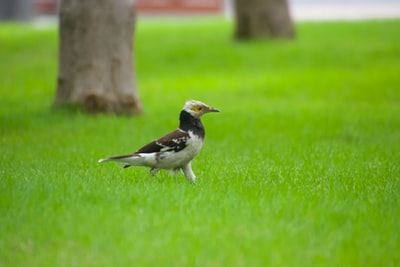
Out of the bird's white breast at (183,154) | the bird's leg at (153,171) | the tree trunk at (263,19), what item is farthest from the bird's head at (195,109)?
the tree trunk at (263,19)

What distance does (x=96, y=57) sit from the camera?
1455 cm

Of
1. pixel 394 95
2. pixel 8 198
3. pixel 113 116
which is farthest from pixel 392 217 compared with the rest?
pixel 394 95

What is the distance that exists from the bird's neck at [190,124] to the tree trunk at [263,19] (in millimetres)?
15800

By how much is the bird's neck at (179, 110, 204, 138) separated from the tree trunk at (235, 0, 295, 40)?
15.8 m

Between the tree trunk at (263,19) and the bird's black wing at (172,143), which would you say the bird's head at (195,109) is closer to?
the bird's black wing at (172,143)

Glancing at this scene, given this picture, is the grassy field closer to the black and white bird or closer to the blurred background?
the black and white bird

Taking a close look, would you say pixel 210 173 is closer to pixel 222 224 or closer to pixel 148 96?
pixel 222 224

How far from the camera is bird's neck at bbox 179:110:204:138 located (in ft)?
27.5

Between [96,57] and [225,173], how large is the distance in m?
5.96

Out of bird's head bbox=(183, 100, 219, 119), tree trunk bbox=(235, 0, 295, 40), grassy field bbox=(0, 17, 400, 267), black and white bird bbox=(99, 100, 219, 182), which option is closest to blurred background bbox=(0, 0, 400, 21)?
tree trunk bbox=(235, 0, 295, 40)

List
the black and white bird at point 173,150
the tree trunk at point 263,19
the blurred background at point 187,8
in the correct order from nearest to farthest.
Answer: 1. the black and white bird at point 173,150
2. the tree trunk at point 263,19
3. the blurred background at point 187,8

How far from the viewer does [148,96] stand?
18.0 m

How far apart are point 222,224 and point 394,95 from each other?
11.2 meters

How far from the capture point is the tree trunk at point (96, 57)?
14.5 metres
